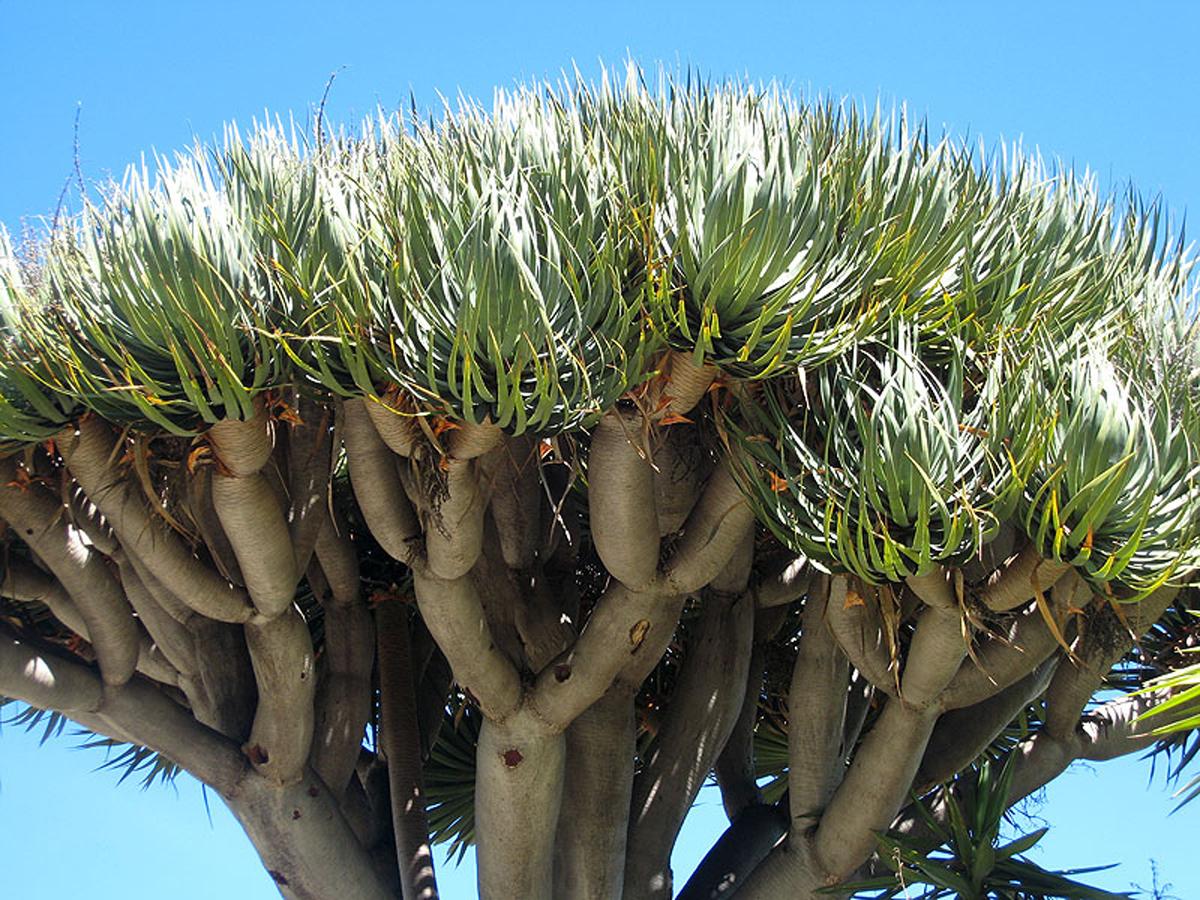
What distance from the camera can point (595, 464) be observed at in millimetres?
3631

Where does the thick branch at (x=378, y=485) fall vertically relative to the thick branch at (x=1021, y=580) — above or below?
above

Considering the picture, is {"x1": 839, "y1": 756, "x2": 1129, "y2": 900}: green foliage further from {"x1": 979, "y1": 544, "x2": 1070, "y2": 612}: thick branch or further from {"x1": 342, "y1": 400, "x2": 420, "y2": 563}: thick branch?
{"x1": 342, "y1": 400, "x2": 420, "y2": 563}: thick branch

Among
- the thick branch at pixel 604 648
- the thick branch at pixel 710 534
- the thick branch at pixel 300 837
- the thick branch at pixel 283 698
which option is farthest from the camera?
the thick branch at pixel 300 837

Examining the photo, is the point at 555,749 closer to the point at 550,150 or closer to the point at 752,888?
the point at 752,888

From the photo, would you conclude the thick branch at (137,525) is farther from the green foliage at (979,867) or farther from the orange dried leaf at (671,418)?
the green foliage at (979,867)

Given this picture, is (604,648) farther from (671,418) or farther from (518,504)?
(671,418)

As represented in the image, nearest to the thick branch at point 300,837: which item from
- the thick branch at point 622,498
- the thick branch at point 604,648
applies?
the thick branch at point 604,648

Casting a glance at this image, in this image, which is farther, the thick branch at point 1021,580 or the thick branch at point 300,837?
the thick branch at point 300,837

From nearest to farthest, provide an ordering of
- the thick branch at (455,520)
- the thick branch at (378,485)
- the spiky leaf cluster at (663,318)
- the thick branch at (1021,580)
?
the spiky leaf cluster at (663,318)
the thick branch at (1021,580)
the thick branch at (455,520)
the thick branch at (378,485)

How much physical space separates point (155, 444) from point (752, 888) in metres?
2.36

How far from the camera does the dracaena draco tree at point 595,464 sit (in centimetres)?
315

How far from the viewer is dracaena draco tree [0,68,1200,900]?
3146mm

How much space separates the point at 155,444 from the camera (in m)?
3.74

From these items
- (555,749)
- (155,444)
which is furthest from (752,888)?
(155,444)
